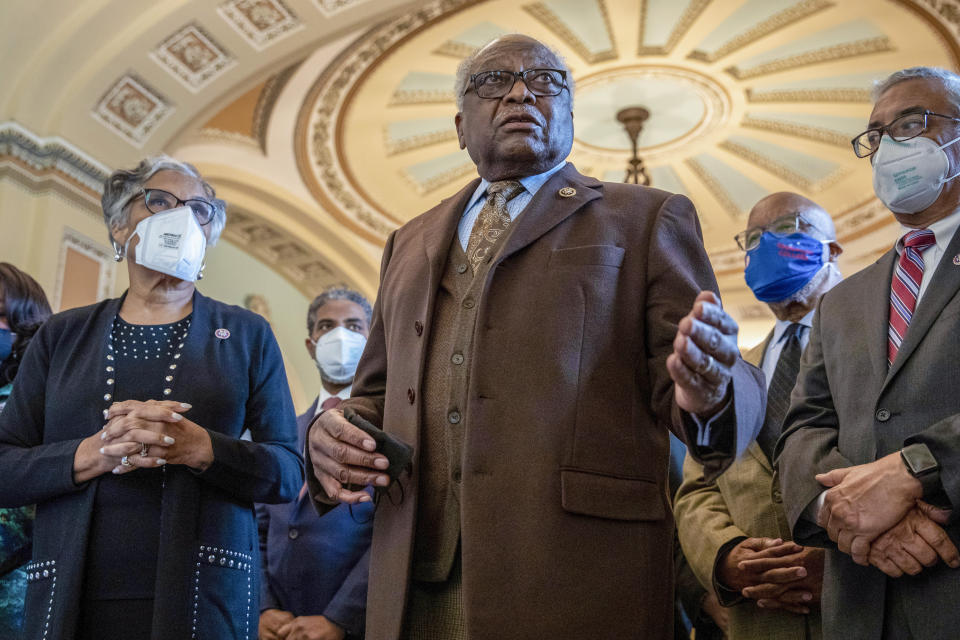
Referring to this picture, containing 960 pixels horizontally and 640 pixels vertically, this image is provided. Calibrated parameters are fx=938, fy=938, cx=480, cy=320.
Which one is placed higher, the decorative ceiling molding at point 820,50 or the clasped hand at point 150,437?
the decorative ceiling molding at point 820,50

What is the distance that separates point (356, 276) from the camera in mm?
11414

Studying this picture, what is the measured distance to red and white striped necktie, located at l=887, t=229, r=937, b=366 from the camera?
6.77 ft

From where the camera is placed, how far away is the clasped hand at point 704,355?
1347 millimetres

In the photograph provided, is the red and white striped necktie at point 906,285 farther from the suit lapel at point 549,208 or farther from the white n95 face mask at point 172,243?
the white n95 face mask at point 172,243

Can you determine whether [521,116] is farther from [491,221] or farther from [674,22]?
[674,22]

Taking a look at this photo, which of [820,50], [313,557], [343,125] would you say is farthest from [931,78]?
[343,125]

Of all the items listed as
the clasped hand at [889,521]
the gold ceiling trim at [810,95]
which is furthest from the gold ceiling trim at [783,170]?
the clasped hand at [889,521]

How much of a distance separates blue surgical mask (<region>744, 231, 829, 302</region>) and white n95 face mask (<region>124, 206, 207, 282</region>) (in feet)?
5.68

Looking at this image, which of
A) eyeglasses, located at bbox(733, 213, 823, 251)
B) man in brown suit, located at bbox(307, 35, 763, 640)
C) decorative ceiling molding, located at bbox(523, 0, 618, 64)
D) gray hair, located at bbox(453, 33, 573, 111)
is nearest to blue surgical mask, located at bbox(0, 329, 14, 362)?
man in brown suit, located at bbox(307, 35, 763, 640)

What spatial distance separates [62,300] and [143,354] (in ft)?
16.4

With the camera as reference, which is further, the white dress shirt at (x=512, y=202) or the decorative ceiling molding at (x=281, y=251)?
the decorative ceiling molding at (x=281, y=251)

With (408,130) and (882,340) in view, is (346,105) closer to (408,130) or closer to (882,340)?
(408,130)

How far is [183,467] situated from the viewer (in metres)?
2.19

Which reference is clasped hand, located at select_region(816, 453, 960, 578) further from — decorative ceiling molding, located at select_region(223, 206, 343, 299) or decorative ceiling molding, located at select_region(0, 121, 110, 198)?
decorative ceiling molding, located at select_region(223, 206, 343, 299)
